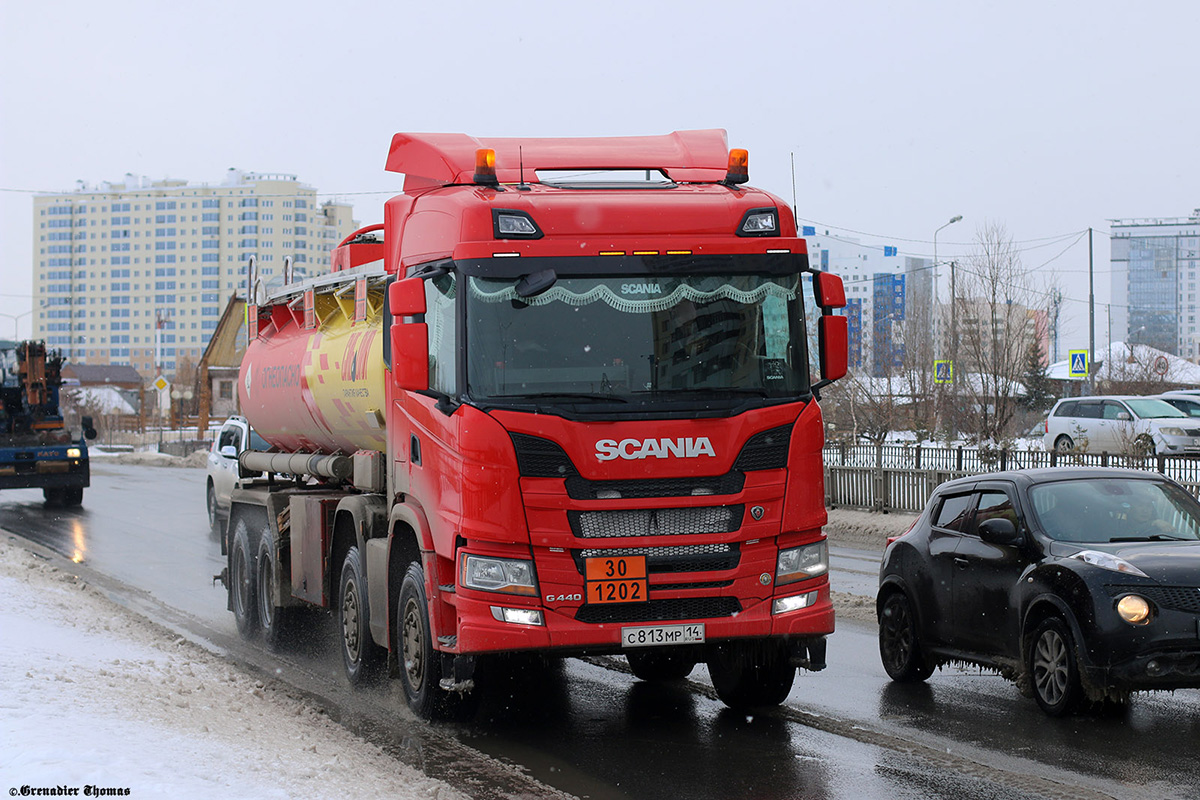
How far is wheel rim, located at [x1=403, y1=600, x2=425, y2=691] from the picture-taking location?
8055 millimetres

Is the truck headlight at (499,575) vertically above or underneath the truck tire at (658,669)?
above

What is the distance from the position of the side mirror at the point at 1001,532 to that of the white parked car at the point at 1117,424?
21.7 m

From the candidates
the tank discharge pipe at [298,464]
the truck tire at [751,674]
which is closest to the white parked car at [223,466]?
the tank discharge pipe at [298,464]

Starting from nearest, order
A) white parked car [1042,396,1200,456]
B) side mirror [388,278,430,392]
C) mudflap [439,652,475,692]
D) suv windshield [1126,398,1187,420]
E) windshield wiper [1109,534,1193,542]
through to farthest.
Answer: mudflap [439,652,475,692] < side mirror [388,278,430,392] < windshield wiper [1109,534,1193,542] < white parked car [1042,396,1200,456] < suv windshield [1126,398,1187,420]

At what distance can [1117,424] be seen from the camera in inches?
1200

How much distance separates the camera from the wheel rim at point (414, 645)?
805 cm

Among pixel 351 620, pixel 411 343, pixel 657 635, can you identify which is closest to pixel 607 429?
pixel 657 635

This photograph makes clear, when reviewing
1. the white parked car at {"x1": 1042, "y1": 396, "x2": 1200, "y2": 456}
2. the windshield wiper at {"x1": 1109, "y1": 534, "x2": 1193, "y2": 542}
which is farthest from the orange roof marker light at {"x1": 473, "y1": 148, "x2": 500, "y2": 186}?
the white parked car at {"x1": 1042, "y1": 396, "x2": 1200, "y2": 456}

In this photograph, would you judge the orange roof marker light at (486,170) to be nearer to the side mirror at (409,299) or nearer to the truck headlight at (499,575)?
the side mirror at (409,299)

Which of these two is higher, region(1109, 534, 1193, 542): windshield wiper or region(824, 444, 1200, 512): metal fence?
region(1109, 534, 1193, 542): windshield wiper

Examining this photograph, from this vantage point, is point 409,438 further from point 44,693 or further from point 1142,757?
point 1142,757

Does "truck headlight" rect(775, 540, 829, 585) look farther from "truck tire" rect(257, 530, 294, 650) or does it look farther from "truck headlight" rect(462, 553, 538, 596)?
"truck tire" rect(257, 530, 294, 650)

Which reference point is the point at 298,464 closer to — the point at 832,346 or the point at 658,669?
the point at 658,669

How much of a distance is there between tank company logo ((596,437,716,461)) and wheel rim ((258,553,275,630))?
5.69 metres
